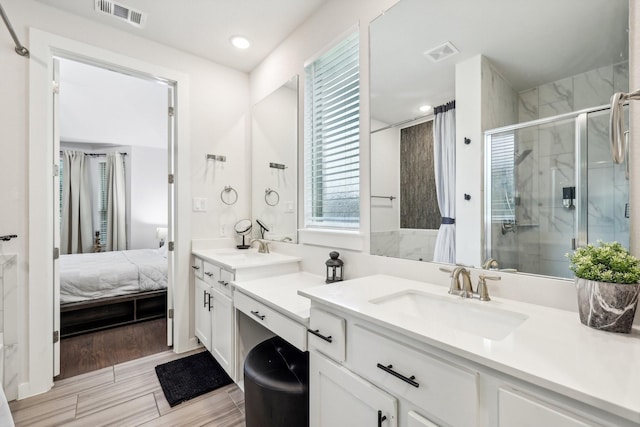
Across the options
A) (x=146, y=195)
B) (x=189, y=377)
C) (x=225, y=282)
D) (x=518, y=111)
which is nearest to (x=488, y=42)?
(x=518, y=111)

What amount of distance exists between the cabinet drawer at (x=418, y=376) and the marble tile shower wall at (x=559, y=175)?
0.61 metres

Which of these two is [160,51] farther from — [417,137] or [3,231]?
[417,137]

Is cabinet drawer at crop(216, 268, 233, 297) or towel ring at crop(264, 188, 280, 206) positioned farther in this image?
towel ring at crop(264, 188, 280, 206)

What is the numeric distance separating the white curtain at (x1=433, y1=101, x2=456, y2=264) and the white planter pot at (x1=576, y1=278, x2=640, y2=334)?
0.51 metres

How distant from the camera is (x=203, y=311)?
93.1 inches

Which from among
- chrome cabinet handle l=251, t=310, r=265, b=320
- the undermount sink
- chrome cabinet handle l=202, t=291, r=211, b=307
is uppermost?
the undermount sink

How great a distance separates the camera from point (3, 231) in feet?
6.10

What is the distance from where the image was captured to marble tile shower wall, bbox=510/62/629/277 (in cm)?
95

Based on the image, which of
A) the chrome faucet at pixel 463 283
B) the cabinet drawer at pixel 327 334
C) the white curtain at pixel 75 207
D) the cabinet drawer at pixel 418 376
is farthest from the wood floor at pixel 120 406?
the white curtain at pixel 75 207

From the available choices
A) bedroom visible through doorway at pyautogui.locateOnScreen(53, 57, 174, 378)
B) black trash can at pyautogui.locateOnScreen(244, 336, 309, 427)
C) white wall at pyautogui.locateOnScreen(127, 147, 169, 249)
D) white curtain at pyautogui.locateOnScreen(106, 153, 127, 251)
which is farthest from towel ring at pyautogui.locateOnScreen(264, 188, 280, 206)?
white curtain at pyautogui.locateOnScreen(106, 153, 127, 251)

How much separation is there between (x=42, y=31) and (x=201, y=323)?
237 cm

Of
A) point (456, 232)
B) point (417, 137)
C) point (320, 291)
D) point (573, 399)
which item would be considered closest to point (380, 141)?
point (417, 137)

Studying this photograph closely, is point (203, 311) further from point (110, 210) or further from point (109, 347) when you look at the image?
point (110, 210)

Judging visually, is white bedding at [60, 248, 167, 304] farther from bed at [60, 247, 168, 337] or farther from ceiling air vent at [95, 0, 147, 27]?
ceiling air vent at [95, 0, 147, 27]
